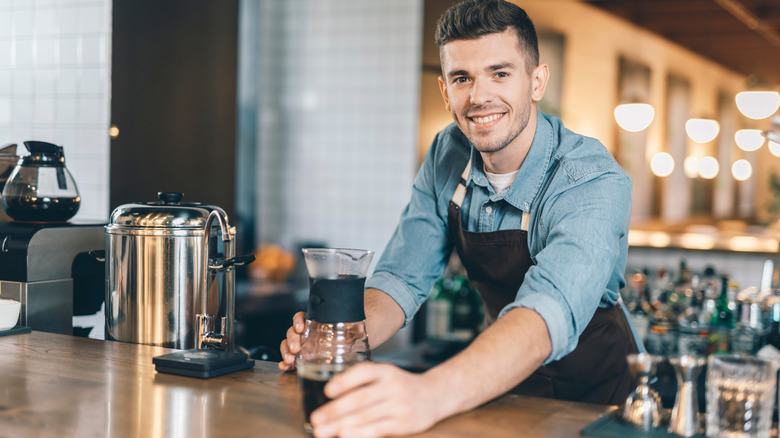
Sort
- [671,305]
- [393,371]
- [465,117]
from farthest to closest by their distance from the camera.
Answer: [671,305]
[465,117]
[393,371]

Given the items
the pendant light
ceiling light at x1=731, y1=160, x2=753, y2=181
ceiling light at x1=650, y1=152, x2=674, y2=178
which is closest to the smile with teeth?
the pendant light

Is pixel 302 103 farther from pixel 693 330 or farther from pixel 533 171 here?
pixel 533 171

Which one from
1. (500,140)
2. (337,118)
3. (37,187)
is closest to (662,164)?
(337,118)

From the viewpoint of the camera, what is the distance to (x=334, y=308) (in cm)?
111

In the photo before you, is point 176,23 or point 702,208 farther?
point 702,208

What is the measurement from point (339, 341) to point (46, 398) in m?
0.51

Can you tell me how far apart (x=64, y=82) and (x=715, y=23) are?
21.5 feet

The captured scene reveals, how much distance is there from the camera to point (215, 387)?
128 centimetres

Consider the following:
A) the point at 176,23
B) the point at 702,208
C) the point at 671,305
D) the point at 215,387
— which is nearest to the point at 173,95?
the point at 176,23

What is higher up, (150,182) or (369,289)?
(150,182)

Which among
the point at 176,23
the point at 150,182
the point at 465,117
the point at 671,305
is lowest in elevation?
the point at 671,305

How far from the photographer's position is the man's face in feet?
5.16

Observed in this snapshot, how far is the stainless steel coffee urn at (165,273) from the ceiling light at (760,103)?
490 centimetres

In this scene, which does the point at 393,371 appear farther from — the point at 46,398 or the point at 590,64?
the point at 590,64
